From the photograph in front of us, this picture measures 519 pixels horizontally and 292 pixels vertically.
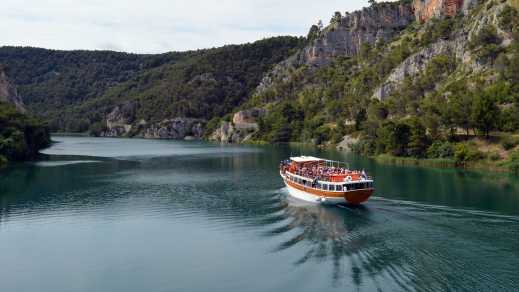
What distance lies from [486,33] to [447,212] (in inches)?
5209

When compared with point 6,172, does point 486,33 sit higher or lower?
higher

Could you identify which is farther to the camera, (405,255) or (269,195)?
(269,195)

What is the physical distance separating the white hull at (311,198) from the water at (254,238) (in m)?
1.59

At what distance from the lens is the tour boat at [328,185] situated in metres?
65.6

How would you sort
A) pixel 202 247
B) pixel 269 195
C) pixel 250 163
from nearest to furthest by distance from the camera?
1. pixel 202 247
2. pixel 269 195
3. pixel 250 163

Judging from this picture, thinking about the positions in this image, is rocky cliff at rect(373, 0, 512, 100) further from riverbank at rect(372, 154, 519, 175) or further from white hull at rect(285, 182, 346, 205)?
white hull at rect(285, 182, 346, 205)

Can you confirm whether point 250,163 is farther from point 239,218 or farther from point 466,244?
point 466,244

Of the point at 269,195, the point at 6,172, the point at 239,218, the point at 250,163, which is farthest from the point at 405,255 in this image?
the point at 6,172

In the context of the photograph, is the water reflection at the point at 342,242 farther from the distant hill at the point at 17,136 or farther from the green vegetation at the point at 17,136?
the green vegetation at the point at 17,136

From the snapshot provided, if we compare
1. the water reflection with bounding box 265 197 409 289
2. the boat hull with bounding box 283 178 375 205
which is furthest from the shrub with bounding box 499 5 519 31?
the water reflection with bounding box 265 197 409 289

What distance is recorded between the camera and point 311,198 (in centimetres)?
7044

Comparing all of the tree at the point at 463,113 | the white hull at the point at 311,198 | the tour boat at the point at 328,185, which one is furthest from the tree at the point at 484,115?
the white hull at the point at 311,198

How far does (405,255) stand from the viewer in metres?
44.6

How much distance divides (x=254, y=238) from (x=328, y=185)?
63.1 feet
